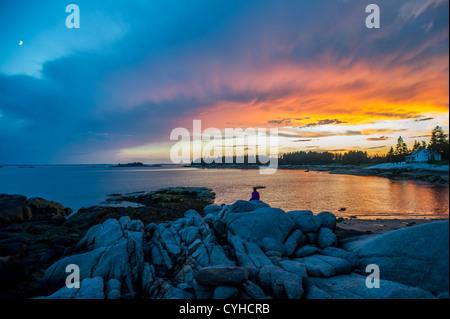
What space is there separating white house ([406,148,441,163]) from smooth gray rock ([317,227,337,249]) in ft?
22.0

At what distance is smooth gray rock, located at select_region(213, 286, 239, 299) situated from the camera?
5496mm

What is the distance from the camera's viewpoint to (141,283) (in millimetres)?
7254

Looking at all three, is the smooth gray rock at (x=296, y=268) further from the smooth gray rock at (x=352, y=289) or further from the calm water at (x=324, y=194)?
the calm water at (x=324, y=194)

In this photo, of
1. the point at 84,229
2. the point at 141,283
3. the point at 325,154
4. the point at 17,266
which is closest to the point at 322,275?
the point at 141,283

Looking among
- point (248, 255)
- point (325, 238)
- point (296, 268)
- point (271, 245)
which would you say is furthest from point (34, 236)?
point (325, 238)

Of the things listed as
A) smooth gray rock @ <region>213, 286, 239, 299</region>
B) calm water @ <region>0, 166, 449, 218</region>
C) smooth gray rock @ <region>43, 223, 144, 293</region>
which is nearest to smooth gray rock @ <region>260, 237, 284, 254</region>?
smooth gray rock @ <region>213, 286, 239, 299</region>

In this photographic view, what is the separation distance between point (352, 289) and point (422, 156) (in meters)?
4.63

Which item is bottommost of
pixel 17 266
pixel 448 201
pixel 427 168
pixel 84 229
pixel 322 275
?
pixel 84 229

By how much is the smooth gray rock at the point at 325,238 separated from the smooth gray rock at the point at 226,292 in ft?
23.5

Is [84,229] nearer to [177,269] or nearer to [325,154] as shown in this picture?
[177,269]

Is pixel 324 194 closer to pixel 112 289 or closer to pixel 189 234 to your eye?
pixel 189 234

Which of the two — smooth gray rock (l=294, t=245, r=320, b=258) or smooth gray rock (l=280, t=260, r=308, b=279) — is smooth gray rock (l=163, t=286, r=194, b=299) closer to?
smooth gray rock (l=280, t=260, r=308, b=279)
